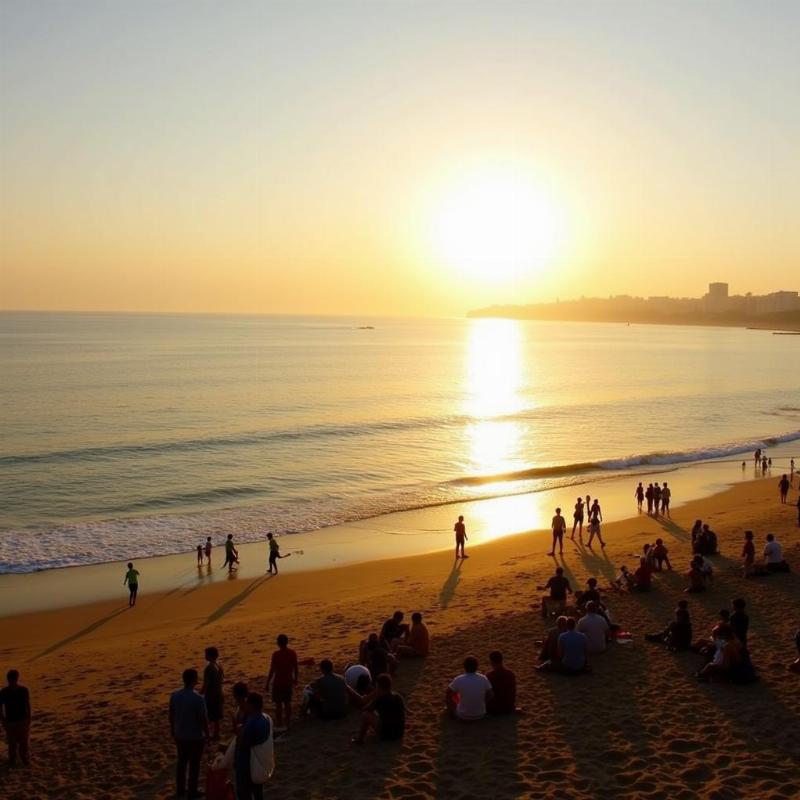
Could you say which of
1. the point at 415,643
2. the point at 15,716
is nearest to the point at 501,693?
the point at 415,643

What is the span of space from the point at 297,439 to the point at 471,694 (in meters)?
38.2

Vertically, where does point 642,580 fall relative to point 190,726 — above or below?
below

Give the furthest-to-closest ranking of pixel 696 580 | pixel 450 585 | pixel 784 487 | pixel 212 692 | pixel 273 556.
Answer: pixel 784 487 < pixel 273 556 < pixel 450 585 < pixel 696 580 < pixel 212 692

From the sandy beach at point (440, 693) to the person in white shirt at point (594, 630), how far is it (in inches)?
8.4

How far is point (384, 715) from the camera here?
9.30m

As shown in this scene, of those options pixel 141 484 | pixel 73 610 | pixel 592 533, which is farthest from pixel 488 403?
pixel 73 610

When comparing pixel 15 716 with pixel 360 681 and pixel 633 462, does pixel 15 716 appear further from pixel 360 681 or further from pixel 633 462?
pixel 633 462

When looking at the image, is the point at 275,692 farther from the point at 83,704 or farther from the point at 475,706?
the point at 83,704

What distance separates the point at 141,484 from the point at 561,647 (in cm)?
2633

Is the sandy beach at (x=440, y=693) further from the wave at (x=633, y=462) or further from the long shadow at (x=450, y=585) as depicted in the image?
the wave at (x=633, y=462)

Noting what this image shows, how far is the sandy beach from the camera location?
8477 mm

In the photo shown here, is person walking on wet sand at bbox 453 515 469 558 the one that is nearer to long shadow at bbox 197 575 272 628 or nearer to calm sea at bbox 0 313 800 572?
long shadow at bbox 197 575 272 628

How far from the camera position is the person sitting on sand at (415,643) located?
1247 cm

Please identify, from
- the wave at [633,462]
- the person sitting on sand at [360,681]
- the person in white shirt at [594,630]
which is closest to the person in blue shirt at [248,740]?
the person sitting on sand at [360,681]
